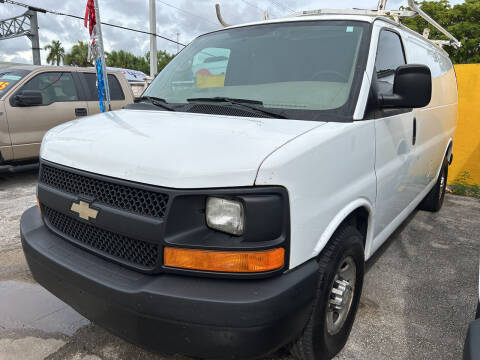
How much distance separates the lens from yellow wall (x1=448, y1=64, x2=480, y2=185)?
659cm

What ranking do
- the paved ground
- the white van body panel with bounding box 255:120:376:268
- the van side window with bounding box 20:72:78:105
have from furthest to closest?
the van side window with bounding box 20:72:78:105 → the paved ground → the white van body panel with bounding box 255:120:376:268

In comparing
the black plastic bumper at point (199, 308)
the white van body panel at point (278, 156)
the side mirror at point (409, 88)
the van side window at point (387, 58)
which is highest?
the van side window at point (387, 58)

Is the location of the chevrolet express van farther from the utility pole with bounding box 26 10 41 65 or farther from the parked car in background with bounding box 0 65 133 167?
the utility pole with bounding box 26 10 41 65

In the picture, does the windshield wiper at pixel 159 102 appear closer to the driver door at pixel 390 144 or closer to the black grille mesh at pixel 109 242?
the black grille mesh at pixel 109 242

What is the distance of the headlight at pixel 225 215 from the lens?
5.26ft

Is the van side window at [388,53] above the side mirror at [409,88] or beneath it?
A: above

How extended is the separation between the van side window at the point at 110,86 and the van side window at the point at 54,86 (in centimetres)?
29

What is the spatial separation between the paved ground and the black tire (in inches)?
27.1

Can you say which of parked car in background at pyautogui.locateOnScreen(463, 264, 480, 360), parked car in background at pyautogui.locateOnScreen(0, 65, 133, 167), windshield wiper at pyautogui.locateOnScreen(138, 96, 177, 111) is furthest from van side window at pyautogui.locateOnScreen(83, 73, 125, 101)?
parked car in background at pyautogui.locateOnScreen(463, 264, 480, 360)

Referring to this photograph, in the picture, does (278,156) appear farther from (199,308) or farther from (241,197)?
(199,308)

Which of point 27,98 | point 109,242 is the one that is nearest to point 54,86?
point 27,98

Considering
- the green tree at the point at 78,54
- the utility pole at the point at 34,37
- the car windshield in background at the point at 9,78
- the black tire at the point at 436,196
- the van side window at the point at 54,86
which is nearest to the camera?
the black tire at the point at 436,196

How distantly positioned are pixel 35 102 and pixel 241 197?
19.2 ft

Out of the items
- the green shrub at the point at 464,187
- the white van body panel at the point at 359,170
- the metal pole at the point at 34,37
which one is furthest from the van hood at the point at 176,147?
the metal pole at the point at 34,37
